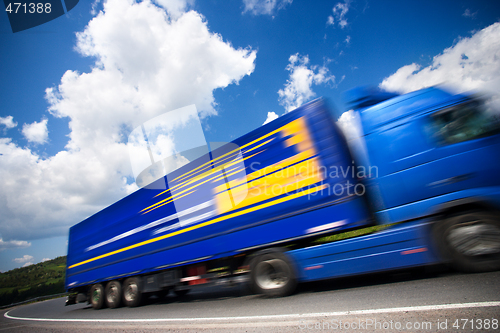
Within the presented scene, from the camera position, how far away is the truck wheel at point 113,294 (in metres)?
6.78

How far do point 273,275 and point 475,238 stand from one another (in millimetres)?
3178

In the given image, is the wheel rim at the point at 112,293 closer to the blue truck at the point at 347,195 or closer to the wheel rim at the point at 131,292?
the wheel rim at the point at 131,292

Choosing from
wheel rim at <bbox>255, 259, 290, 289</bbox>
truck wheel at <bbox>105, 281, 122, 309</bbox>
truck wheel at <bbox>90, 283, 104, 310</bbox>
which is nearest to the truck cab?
wheel rim at <bbox>255, 259, 290, 289</bbox>

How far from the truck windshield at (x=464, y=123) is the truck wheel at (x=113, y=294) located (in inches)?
337

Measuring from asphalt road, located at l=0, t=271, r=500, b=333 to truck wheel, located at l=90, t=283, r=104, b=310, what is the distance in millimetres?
2606

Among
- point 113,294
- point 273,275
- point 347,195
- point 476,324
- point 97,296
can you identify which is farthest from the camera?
point 97,296

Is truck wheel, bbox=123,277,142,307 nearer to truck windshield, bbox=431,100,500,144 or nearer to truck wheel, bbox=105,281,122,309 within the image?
truck wheel, bbox=105,281,122,309

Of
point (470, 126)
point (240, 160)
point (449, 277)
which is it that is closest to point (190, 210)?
point (240, 160)

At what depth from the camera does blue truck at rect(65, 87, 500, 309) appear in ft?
11.4

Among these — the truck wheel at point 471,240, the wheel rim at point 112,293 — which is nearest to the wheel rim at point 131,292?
the wheel rim at point 112,293

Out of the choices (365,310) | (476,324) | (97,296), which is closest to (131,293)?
(97,296)

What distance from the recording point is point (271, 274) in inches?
171

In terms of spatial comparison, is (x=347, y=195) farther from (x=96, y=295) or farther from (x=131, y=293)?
(x=96, y=295)

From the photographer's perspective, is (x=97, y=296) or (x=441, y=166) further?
(x=97, y=296)
